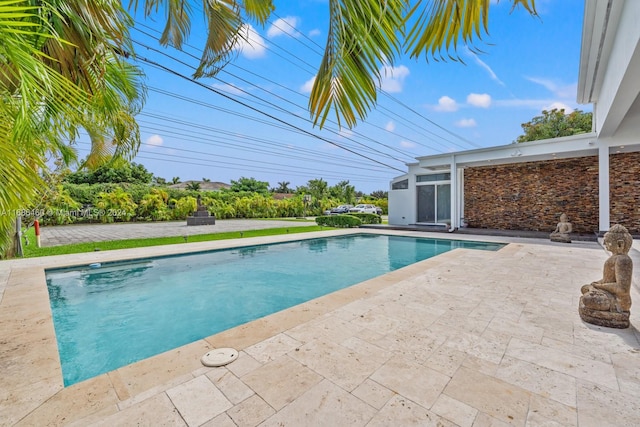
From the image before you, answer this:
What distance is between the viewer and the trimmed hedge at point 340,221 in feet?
56.0

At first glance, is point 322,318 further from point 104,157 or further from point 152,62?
point 152,62

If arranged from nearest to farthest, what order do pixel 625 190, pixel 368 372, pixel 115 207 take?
pixel 368 372
pixel 625 190
pixel 115 207

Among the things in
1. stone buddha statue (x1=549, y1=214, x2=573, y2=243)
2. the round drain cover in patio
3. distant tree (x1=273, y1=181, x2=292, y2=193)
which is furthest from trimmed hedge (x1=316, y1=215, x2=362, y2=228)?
distant tree (x1=273, y1=181, x2=292, y2=193)

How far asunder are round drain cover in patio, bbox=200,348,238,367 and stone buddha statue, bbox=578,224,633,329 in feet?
13.6

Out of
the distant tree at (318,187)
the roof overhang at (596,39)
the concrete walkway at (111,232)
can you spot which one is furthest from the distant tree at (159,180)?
the roof overhang at (596,39)

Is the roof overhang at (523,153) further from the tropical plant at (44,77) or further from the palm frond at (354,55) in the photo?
the tropical plant at (44,77)

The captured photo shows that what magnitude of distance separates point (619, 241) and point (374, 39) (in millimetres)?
3764

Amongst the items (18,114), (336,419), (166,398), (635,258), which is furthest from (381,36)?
(635,258)

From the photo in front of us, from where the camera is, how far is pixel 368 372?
7.99 ft

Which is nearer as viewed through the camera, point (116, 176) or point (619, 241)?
point (619, 241)

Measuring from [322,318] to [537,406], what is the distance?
7.33 ft

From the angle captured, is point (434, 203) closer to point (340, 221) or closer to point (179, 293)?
point (340, 221)

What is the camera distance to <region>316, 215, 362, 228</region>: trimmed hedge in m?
17.1

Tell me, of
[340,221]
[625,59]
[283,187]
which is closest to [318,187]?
[283,187]
